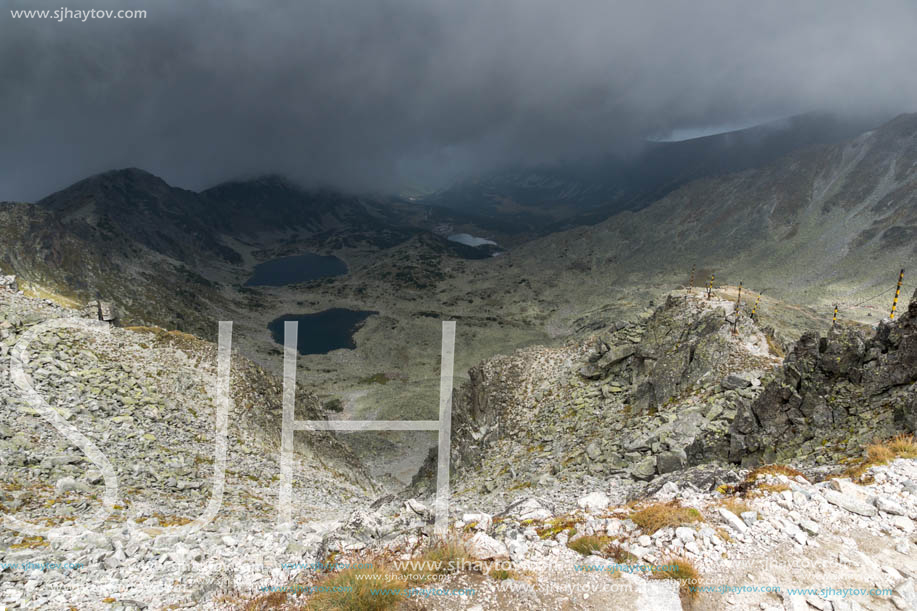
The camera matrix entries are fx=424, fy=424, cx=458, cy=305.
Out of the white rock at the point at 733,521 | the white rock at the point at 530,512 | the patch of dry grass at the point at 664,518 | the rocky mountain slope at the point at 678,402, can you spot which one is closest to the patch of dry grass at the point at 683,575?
the patch of dry grass at the point at 664,518

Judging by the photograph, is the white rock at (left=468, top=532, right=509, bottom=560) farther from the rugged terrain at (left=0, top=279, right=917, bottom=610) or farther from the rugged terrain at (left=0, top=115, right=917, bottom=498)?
the rugged terrain at (left=0, top=115, right=917, bottom=498)

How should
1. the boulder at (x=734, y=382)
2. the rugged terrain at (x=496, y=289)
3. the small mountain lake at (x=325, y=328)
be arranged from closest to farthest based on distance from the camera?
the boulder at (x=734, y=382) → the rugged terrain at (x=496, y=289) → the small mountain lake at (x=325, y=328)

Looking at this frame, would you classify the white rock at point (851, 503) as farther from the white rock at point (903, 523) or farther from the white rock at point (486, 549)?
the white rock at point (486, 549)

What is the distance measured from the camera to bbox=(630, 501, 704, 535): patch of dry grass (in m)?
7.75

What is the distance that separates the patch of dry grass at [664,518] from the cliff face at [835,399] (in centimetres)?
627

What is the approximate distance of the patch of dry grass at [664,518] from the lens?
7.75m

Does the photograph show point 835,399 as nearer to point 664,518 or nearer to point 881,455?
point 881,455

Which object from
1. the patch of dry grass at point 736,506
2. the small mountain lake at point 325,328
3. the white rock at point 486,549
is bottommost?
the small mountain lake at point 325,328

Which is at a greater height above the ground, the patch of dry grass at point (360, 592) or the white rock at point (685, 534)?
the white rock at point (685, 534)

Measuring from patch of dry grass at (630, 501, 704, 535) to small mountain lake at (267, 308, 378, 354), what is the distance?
401ft

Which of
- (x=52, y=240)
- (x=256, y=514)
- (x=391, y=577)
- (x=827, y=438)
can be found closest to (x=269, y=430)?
(x=256, y=514)

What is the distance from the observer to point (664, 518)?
25.8 ft

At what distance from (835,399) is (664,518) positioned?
30.1 ft

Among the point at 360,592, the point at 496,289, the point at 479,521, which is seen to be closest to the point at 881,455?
the point at 479,521
